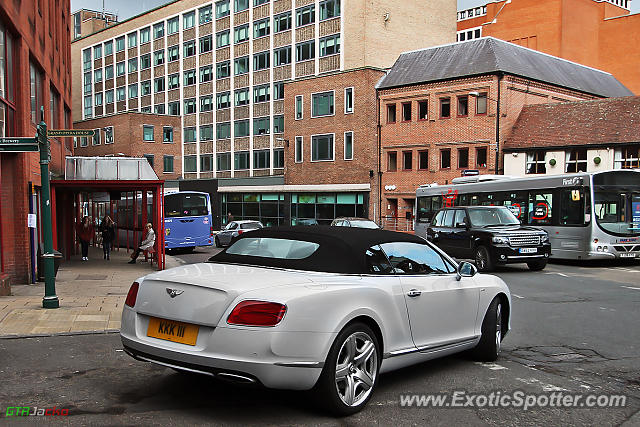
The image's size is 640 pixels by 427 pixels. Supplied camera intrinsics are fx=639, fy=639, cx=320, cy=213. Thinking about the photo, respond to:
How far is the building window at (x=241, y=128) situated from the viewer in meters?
58.9

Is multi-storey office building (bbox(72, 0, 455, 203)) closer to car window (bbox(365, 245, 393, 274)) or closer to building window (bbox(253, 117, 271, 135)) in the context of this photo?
building window (bbox(253, 117, 271, 135))

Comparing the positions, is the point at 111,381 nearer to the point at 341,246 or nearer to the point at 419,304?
the point at 341,246

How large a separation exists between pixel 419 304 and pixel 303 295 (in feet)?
4.98

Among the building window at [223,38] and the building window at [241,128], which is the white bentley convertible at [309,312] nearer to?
the building window at [241,128]

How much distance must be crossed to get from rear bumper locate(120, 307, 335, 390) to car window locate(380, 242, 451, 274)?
1.41 m

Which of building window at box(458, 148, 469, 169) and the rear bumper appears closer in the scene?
the rear bumper

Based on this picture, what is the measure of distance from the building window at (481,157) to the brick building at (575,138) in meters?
1.28

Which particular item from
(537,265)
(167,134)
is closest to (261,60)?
(167,134)

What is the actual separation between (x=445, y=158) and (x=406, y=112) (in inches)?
182

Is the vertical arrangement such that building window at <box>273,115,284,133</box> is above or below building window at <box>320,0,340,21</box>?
below

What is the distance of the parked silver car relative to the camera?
112 feet

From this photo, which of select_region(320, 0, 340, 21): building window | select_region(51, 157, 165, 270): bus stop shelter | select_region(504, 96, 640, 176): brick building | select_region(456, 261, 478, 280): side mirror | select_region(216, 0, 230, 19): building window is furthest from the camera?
select_region(216, 0, 230, 19): building window

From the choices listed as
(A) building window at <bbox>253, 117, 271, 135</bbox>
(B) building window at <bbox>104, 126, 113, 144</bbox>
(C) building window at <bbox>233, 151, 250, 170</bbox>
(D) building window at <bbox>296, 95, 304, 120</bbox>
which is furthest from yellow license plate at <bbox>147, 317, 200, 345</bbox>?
(B) building window at <bbox>104, 126, 113, 144</bbox>

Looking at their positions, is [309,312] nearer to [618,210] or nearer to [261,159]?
[618,210]
